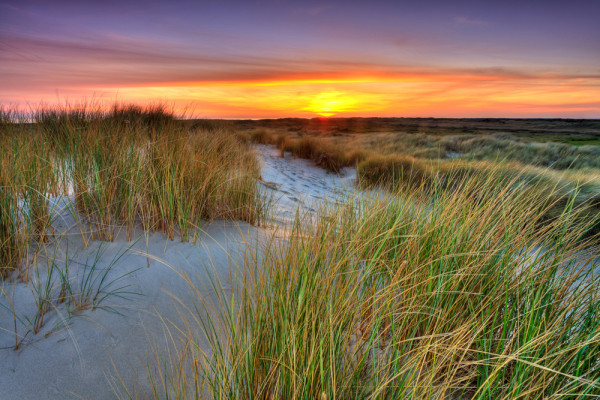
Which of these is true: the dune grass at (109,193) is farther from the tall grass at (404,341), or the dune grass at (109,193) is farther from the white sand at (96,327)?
the tall grass at (404,341)

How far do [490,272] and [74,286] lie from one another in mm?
2228

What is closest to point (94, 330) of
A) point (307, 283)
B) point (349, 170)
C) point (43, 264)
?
point (43, 264)

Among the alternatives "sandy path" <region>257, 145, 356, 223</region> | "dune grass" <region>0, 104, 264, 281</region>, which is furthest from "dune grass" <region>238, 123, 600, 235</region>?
"dune grass" <region>0, 104, 264, 281</region>

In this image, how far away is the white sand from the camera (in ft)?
4.53

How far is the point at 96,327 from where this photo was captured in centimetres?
163

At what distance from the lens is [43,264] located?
1.93 metres

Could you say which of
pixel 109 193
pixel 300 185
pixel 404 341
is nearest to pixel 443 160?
pixel 300 185

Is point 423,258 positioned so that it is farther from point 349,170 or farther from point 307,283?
point 349,170

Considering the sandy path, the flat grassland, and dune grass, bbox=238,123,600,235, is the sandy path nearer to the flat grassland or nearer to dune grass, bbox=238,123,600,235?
dune grass, bbox=238,123,600,235

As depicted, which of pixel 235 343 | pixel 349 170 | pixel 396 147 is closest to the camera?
pixel 235 343

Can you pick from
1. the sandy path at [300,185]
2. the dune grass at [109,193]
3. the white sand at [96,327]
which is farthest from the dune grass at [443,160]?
the white sand at [96,327]

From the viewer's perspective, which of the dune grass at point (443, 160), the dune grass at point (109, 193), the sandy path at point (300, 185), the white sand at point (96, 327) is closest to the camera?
the white sand at point (96, 327)

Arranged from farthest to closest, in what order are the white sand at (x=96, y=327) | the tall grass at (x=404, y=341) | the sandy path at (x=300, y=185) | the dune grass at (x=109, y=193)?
the sandy path at (x=300, y=185), the dune grass at (x=109, y=193), the white sand at (x=96, y=327), the tall grass at (x=404, y=341)

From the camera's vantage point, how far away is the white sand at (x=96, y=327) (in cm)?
138
